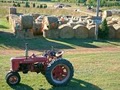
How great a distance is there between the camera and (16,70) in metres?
11.0

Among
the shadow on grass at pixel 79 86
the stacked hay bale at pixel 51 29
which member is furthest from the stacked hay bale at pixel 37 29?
the shadow on grass at pixel 79 86

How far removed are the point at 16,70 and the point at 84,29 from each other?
13.7 meters

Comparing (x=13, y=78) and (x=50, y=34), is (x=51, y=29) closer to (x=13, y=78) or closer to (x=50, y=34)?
(x=50, y=34)

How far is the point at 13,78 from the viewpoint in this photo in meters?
11.0

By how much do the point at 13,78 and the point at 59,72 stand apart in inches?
63.2

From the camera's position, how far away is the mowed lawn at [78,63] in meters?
11.4

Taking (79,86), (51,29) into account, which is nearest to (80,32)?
(51,29)

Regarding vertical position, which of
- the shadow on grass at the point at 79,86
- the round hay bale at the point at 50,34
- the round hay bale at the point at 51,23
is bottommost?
the shadow on grass at the point at 79,86

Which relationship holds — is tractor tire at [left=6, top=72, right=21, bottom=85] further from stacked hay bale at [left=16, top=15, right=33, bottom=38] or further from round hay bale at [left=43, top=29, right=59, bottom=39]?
round hay bale at [left=43, top=29, right=59, bottom=39]

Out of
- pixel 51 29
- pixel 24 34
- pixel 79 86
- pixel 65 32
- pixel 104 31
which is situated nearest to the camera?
pixel 79 86

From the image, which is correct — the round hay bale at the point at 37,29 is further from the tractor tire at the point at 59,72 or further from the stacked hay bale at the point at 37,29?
the tractor tire at the point at 59,72

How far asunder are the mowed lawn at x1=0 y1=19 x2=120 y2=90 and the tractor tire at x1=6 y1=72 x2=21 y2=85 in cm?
17

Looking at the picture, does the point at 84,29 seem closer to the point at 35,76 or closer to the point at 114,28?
the point at 114,28

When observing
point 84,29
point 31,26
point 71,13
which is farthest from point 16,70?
point 71,13
